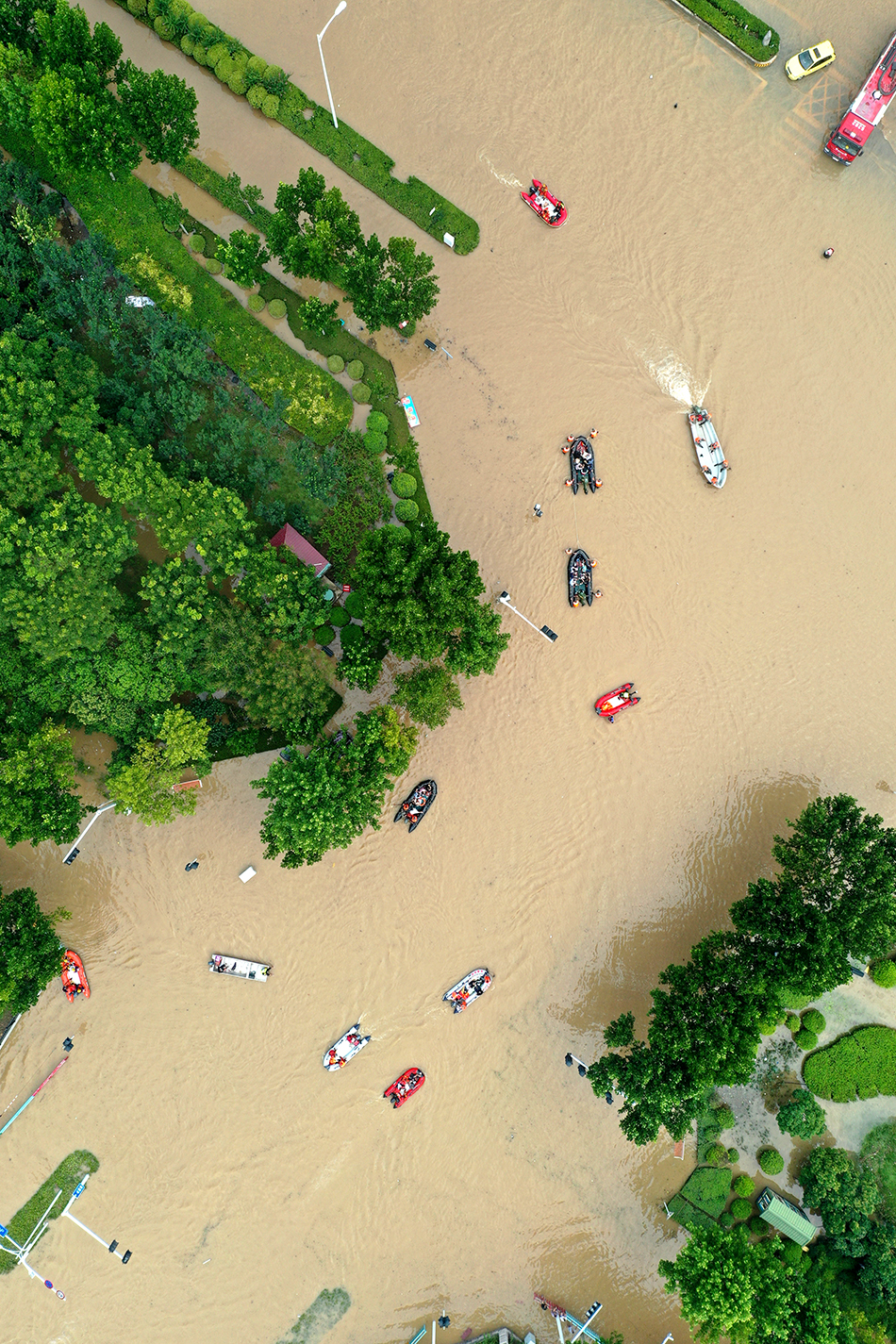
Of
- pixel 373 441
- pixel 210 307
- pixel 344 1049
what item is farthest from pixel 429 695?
pixel 210 307

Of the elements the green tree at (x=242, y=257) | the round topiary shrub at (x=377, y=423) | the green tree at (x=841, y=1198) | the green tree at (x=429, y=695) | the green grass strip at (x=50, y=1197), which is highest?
the green tree at (x=242, y=257)

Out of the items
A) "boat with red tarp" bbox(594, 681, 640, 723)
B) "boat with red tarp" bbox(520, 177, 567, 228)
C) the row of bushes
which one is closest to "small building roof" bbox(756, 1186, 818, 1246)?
"boat with red tarp" bbox(594, 681, 640, 723)

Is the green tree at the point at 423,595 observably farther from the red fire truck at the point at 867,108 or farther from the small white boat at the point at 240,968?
the red fire truck at the point at 867,108

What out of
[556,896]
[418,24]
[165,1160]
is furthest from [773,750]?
[418,24]

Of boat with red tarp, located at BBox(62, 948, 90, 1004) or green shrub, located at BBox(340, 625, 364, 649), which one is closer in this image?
green shrub, located at BBox(340, 625, 364, 649)

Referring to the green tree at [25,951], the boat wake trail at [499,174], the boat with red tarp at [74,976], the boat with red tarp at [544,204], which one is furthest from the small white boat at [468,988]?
the boat wake trail at [499,174]

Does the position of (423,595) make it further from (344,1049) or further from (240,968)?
(344,1049)

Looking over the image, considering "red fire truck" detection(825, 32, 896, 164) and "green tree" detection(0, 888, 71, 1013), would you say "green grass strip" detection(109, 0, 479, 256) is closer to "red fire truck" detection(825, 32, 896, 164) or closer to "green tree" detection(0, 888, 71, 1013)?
"red fire truck" detection(825, 32, 896, 164)
